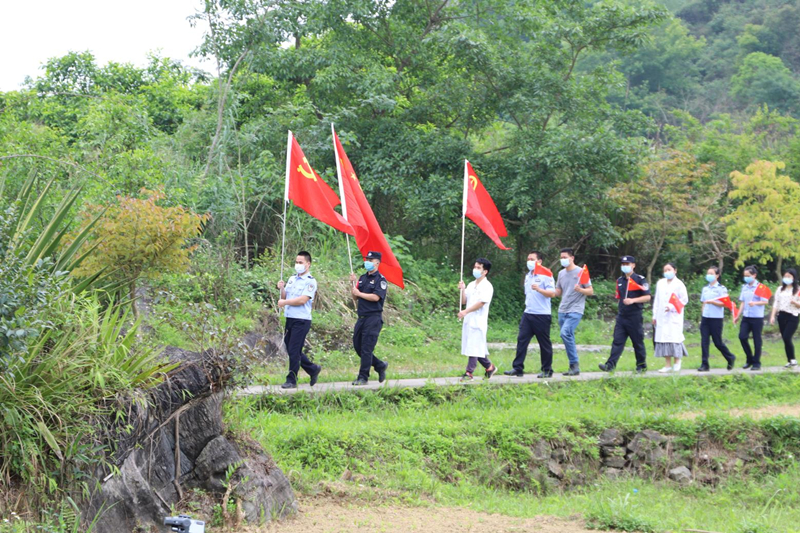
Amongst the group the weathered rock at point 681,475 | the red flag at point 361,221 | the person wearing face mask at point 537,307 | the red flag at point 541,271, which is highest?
the red flag at point 361,221

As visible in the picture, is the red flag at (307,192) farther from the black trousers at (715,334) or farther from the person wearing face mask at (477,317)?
the black trousers at (715,334)

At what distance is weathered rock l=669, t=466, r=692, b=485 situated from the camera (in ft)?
32.4

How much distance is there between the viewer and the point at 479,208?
12859 millimetres

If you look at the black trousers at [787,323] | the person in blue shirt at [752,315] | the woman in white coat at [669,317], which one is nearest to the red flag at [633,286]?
the woman in white coat at [669,317]

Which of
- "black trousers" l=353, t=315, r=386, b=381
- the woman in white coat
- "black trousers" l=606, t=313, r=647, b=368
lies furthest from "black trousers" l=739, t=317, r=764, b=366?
"black trousers" l=353, t=315, r=386, b=381

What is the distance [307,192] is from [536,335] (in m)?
3.91

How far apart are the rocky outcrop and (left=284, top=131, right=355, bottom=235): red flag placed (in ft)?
14.4

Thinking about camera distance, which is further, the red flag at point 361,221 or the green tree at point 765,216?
the green tree at point 765,216

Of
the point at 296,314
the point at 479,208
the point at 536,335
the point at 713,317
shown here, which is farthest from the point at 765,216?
the point at 296,314

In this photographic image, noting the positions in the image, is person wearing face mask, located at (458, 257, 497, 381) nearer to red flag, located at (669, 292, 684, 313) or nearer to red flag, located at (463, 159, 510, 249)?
red flag, located at (463, 159, 510, 249)

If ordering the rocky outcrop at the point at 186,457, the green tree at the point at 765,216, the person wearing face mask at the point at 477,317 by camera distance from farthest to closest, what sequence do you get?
the green tree at the point at 765,216, the person wearing face mask at the point at 477,317, the rocky outcrop at the point at 186,457

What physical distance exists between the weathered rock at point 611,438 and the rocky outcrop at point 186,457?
476 cm

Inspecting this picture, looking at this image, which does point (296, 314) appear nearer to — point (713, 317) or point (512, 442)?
point (512, 442)

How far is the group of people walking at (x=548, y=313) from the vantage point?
33.9 ft
